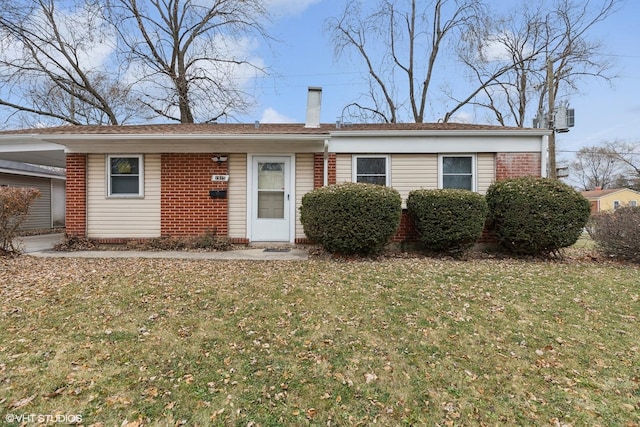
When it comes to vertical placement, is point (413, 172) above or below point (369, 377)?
above

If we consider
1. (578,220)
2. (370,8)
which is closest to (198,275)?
(578,220)

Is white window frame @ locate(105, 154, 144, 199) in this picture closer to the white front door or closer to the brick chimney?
the white front door

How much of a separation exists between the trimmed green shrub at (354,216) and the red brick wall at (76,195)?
19.0ft

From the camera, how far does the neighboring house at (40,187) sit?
39.5 feet

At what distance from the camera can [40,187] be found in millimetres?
13445

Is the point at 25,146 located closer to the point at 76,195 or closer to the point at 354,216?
the point at 76,195

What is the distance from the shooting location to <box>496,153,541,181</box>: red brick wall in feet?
24.4

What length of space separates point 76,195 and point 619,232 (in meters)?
12.0

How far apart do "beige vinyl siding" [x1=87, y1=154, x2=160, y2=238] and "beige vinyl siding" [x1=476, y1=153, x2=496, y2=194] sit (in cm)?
779

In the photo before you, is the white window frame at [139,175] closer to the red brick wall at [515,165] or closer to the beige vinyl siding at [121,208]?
the beige vinyl siding at [121,208]

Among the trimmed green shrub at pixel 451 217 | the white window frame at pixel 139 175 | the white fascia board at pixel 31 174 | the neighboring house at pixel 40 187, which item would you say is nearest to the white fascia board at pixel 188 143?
the white window frame at pixel 139 175

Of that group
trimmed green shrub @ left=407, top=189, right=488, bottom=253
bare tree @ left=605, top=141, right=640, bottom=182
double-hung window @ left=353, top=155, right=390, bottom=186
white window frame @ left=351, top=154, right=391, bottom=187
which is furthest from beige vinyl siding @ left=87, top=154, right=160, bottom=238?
bare tree @ left=605, top=141, right=640, bottom=182

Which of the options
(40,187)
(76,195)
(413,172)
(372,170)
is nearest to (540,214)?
(413,172)

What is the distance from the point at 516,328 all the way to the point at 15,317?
5.27 m
